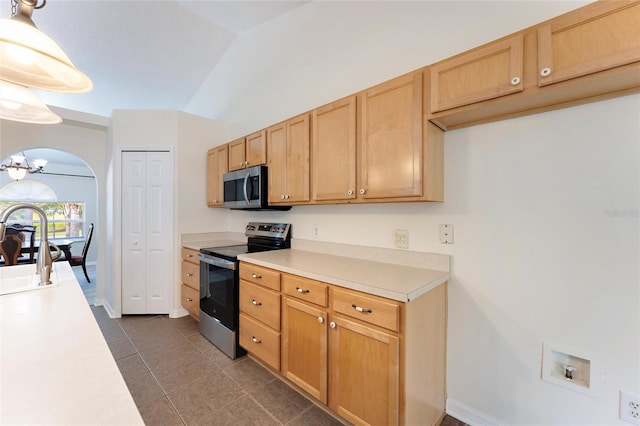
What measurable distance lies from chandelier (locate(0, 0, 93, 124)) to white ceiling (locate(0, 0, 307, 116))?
1813 millimetres

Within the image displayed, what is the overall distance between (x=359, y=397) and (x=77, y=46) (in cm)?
425

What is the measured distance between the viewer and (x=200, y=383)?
6.66 feet

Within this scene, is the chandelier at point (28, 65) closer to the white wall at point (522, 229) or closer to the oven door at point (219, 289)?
the oven door at point (219, 289)

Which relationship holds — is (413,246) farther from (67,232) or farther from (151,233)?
(67,232)

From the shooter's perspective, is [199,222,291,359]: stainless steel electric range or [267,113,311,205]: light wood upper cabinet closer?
[267,113,311,205]: light wood upper cabinet

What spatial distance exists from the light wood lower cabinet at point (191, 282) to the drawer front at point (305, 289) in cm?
157

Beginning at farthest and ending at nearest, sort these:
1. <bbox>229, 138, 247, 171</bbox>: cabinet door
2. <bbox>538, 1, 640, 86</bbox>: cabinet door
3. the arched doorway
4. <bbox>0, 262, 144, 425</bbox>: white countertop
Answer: the arched doorway
<bbox>229, 138, 247, 171</bbox>: cabinet door
<bbox>538, 1, 640, 86</bbox>: cabinet door
<bbox>0, 262, 144, 425</bbox>: white countertop

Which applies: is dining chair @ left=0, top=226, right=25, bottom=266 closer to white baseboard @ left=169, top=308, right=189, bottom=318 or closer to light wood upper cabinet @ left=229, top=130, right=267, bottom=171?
white baseboard @ left=169, top=308, right=189, bottom=318

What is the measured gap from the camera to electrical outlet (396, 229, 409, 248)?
6.29 ft

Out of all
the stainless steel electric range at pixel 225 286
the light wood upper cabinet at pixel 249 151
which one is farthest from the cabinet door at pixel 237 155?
the stainless steel electric range at pixel 225 286

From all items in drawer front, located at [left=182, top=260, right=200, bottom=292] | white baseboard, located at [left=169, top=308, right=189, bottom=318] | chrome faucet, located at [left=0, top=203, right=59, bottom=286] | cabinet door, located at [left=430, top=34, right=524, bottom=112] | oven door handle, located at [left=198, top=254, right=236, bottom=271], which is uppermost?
cabinet door, located at [left=430, top=34, right=524, bottom=112]

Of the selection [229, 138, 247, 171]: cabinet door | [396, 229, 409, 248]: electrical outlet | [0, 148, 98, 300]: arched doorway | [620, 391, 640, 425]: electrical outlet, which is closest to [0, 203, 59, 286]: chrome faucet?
[229, 138, 247, 171]: cabinet door

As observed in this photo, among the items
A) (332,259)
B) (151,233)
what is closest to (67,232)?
(151,233)

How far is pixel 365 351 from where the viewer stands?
1445 mm
